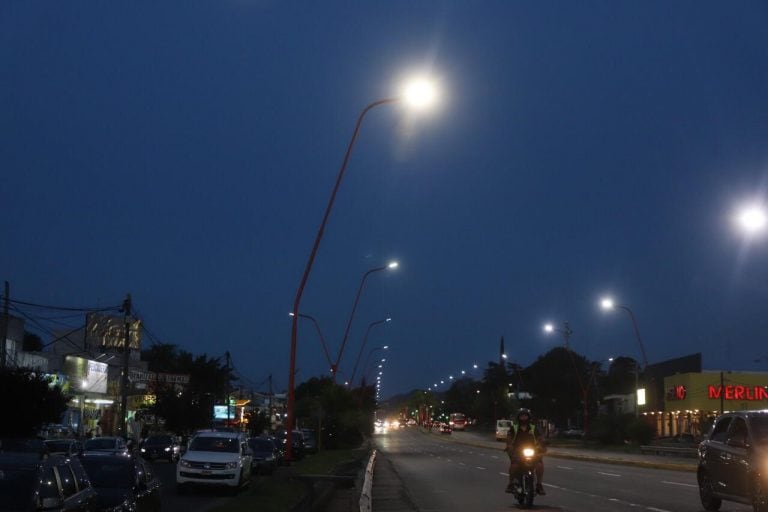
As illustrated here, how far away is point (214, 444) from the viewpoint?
30.4 meters

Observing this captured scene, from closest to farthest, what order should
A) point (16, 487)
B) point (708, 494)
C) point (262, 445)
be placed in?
point (16, 487) → point (708, 494) → point (262, 445)

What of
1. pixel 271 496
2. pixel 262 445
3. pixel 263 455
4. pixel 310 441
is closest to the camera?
pixel 271 496

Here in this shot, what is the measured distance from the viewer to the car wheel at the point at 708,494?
18438 millimetres

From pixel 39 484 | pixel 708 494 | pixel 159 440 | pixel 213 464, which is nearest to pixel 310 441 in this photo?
pixel 159 440

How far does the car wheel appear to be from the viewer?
18.4 m

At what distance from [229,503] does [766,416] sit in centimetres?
1027

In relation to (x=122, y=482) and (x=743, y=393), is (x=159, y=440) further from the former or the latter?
(x=743, y=393)

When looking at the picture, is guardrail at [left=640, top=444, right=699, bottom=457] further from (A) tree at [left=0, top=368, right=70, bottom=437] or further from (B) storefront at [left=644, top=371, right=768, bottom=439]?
(A) tree at [left=0, top=368, right=70, bottom=437]

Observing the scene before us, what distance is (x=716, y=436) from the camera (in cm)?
1895

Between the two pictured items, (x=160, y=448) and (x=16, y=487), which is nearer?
(x=16, y=487)

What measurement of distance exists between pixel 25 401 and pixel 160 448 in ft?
31.6

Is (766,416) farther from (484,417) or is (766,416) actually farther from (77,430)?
(484,417)

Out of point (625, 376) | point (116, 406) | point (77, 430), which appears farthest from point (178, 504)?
point (625, 376)

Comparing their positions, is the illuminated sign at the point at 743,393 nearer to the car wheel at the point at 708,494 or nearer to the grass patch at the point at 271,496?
the grass patch at the point at 271,496
